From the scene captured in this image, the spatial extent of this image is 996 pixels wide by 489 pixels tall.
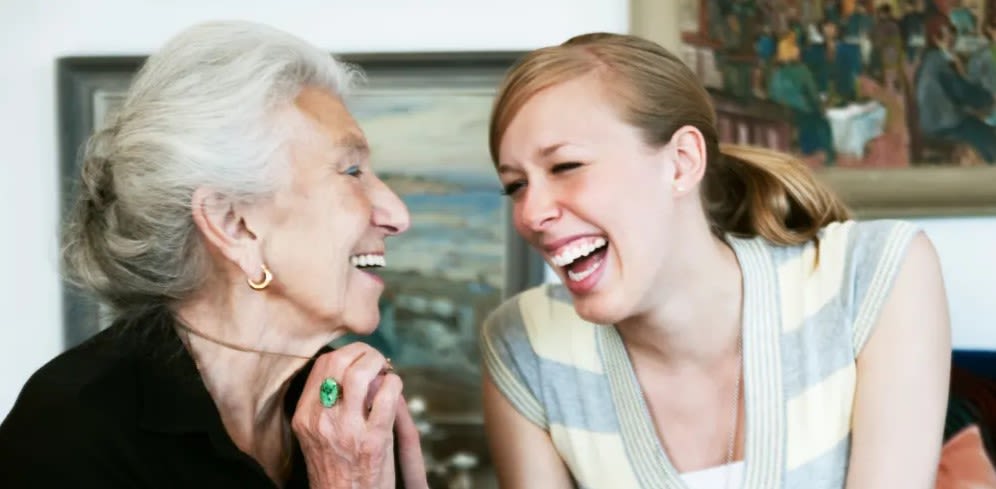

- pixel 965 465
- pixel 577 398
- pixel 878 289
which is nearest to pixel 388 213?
pixel 577 398

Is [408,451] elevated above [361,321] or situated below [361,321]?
below

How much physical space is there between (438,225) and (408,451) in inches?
30.0

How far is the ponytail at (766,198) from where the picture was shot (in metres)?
1.73

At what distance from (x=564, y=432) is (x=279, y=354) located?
0.44 m

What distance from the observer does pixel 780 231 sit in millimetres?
1703

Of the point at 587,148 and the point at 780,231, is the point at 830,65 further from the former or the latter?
the point at 587,148

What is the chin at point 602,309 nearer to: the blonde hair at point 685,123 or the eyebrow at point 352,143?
the blonde hair at point 685,123

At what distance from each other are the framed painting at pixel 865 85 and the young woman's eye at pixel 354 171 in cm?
84

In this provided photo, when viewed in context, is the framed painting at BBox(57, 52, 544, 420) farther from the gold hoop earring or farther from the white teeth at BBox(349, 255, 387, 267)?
the gold hoop earring

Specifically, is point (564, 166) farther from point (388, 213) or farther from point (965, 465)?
point (965, 465)

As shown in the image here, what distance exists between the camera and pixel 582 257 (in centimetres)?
155

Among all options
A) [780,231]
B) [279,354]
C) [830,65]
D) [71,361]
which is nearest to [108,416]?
[71,361]

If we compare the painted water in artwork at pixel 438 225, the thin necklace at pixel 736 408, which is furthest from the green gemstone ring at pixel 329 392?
the painted water in artwork at pixel 438 225

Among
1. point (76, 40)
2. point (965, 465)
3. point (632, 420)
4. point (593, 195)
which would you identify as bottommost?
point (965, 465)
